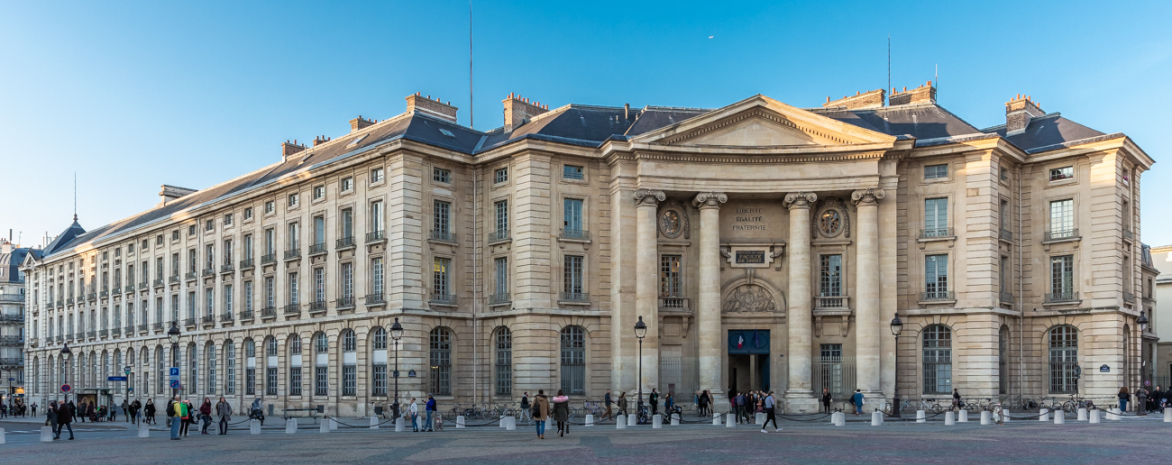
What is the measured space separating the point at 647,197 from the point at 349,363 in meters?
16.2

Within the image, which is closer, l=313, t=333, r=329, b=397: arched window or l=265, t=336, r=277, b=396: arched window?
l=313, t=333, r=329, b=397: arched window

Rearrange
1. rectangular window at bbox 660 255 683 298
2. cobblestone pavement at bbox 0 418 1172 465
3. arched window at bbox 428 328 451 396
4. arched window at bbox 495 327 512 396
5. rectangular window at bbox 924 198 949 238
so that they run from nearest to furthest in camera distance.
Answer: cobblestone pavement at bbox 0 418 1172 465 < rectangular window at bbox 924 198 949 238 < arched window at bbox 428 328 451 396 < arched window at bbox 495 327 512 396 < rectangular window at bbox 660 255 683 298

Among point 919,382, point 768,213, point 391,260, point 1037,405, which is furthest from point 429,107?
point 1037,405

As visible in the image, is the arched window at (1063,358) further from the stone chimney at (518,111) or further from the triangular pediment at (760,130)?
the stone chimney at (518,111)

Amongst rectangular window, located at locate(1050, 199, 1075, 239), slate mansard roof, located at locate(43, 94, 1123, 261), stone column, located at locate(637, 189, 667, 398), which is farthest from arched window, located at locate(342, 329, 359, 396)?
rectangular window, located at locate(1050, 199, 1075, 239)

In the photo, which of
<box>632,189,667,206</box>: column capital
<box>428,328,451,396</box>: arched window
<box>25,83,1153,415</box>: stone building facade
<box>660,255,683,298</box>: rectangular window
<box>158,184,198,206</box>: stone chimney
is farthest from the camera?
<box>158,184,198,206</box>: stone chimney

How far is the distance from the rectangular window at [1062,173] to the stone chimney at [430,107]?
29429 millimetres

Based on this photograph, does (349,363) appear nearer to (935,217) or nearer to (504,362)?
(504,362)

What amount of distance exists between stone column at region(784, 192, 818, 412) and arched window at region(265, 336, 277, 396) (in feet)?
89.0

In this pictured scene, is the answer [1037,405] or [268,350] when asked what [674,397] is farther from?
[268,350]

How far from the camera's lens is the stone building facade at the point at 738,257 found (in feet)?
162

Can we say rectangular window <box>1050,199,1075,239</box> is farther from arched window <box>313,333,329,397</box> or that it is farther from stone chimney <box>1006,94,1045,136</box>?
arched window <box>313,333,329,397</box>

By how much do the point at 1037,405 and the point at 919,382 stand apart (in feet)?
18.3

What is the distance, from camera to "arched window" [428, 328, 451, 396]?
5053 cm
